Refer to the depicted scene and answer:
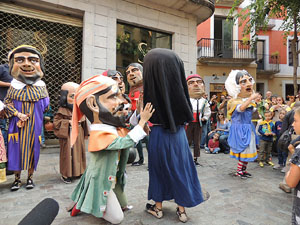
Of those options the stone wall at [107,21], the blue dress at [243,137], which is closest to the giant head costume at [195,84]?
the blue dress at [243,137]

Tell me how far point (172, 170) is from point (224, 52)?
44.8ft

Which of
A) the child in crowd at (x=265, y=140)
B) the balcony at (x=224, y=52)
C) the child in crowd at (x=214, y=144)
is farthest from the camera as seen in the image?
the balcony at (x=224, y=52)

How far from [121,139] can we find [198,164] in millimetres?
3207

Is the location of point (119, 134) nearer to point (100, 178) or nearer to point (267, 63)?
point (100, 178)

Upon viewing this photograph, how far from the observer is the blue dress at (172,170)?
7.52 feet

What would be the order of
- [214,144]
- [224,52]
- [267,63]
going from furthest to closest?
[267,63], [224,52], [214,144]

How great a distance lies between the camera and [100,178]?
2.17 metres

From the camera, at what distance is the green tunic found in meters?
2.11

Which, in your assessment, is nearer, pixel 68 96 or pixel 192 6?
pixel 68 96

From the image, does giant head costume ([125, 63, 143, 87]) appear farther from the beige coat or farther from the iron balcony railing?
the iron balcony railing

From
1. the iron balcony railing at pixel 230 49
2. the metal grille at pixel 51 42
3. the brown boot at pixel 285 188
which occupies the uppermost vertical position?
the iron balcony railing at pixel 230 49

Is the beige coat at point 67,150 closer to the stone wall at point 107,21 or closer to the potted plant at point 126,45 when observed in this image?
the stone wall at point 107,21

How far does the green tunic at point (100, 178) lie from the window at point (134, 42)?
488 cm

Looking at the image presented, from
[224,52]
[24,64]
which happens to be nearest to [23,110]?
[24,64]
